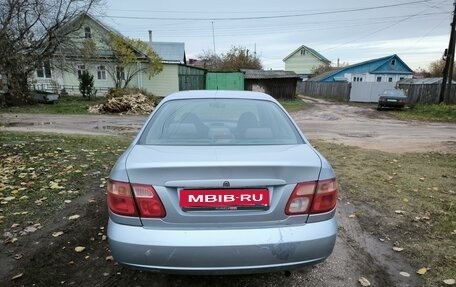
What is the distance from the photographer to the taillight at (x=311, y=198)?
2219 mm

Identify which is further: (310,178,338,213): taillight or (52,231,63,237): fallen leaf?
(52,231,63,237): fallen leaf

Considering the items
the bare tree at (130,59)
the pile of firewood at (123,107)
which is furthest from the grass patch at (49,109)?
the bare tree at (130,59)

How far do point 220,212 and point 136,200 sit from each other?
0.56 metres

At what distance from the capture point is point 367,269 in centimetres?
305

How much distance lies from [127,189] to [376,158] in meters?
6.71

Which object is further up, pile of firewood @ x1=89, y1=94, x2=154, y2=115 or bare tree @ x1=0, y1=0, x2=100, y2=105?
bare tree @ x1=0, y1=0, x2=100, y2=105

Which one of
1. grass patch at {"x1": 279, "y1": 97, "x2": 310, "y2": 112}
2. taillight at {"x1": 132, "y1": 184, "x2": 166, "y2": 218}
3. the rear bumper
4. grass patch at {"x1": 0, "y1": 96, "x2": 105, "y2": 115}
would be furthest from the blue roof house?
taillight at {"x1": 132, "y1": 184, "x2": 166, "y2": 218}

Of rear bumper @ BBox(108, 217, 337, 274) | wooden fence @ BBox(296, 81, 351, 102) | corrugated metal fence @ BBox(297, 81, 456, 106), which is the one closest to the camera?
rear bumper @ BBox(108, 217, 337, 274)

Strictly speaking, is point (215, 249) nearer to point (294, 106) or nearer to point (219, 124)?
point (219, 124)

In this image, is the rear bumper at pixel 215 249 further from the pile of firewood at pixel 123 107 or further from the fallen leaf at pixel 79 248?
the pile of firewood at pixel 123 107

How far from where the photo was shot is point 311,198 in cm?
226

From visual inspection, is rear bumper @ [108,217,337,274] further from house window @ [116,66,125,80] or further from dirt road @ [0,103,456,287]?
house window @ [116,66,125,80]

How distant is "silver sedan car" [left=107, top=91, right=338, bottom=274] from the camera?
2123 millimetres

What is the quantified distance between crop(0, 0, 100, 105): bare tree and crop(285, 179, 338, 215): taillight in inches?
709
